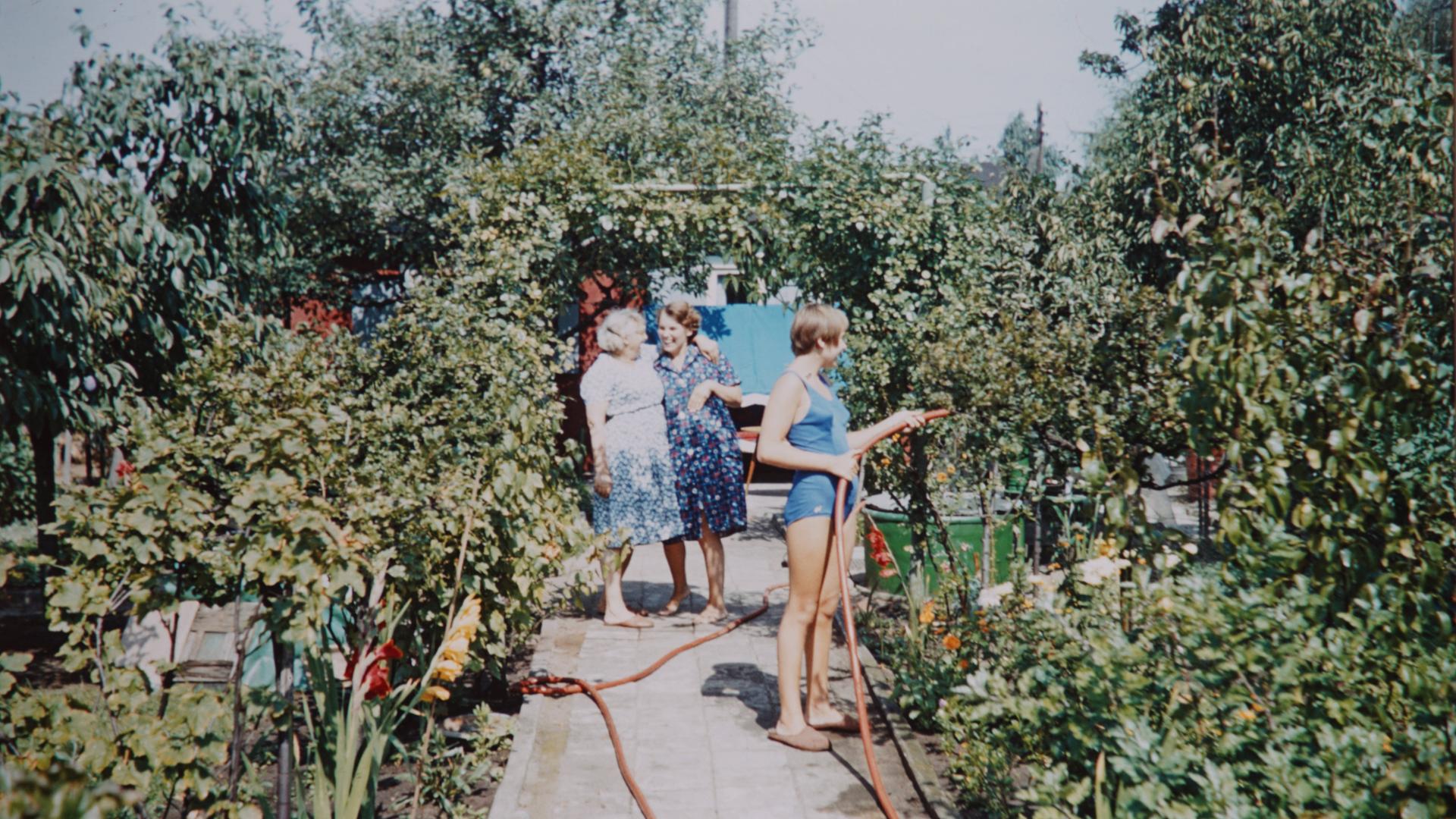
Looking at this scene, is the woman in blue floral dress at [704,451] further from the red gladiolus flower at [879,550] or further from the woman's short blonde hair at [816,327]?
the woman's short blonde hair at [816,327]

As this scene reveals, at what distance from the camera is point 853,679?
13.1 feet

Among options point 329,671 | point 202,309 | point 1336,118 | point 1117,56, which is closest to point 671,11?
point 1117,56

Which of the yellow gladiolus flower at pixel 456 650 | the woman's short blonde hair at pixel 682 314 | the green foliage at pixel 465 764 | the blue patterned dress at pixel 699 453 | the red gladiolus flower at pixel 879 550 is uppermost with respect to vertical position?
the woman's short blonde hair at pixel 682 314

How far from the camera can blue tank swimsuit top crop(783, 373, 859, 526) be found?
12.4 feet

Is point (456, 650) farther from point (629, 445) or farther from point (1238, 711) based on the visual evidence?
point (629, 445)

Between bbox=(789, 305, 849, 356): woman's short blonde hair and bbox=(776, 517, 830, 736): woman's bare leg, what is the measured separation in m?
0.65

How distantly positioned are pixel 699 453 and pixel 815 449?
214 cm

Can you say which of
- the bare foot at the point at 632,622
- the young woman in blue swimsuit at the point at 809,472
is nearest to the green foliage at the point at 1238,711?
the young woman in blue swimsuit at the point at 809,472

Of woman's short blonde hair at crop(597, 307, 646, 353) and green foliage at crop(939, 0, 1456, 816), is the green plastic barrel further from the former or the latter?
green foliage at crop(939, 0, 1456, 816)

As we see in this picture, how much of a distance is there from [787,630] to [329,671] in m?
1.60

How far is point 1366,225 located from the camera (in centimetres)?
314

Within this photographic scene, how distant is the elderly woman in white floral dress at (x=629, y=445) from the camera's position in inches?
224

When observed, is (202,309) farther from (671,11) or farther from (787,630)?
(671,11)

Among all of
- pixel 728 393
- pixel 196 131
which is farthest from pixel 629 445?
pixel 196 131
